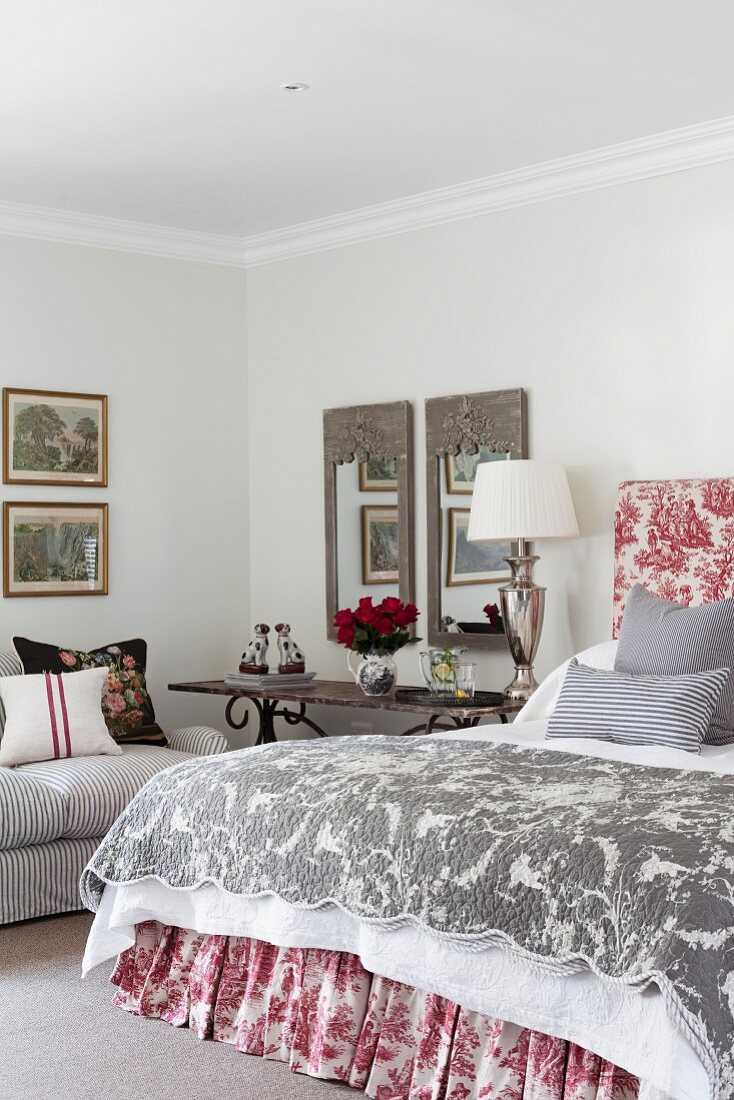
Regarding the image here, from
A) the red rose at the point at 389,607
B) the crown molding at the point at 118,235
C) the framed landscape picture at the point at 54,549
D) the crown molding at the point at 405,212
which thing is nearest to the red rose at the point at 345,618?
the red rose at the point at 389,607

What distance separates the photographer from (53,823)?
444 centimetres

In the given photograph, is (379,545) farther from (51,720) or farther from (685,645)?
(685,645)

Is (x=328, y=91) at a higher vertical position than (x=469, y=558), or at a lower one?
higher

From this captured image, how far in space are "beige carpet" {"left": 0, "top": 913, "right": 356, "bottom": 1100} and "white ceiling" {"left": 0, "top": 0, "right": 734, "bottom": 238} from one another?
2723 mm

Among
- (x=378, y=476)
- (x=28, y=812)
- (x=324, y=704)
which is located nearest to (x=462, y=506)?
(x=378, y=476)

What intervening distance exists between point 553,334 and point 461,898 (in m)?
2.88

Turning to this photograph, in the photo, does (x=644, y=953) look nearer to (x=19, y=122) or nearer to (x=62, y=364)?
(x=19, y=122)

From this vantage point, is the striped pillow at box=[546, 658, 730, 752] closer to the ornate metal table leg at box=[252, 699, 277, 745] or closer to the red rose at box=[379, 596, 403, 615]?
the red rose at box=[379, 596, 403, 615]

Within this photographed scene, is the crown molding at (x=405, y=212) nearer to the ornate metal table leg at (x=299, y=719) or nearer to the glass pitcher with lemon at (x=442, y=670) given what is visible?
the glass pitcher with lemon at (x=442, y=670)

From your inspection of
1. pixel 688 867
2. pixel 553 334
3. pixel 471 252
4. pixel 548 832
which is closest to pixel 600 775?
pixel 548 832

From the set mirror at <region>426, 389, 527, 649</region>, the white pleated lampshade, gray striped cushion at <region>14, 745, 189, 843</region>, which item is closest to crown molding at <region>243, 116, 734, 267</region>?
mirror at <region>426, 389, 527, 649</region>

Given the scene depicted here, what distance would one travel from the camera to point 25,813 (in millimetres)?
4387

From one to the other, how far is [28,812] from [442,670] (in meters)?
1.58

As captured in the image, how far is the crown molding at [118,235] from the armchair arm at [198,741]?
7.29ft
